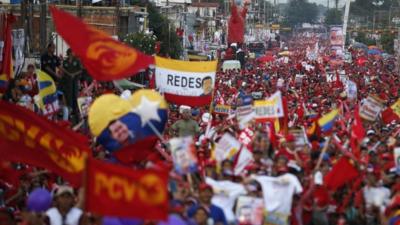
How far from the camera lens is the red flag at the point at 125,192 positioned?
25.5 ft

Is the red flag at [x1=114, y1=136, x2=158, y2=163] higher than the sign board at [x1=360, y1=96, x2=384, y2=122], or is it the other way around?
the red flag at [x1=114, y1=136, x2=158, y2=163]

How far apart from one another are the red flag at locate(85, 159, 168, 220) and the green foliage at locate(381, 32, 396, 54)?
93130mm

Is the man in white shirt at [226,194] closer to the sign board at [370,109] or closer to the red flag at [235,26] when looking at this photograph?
the sign board at [370,109]

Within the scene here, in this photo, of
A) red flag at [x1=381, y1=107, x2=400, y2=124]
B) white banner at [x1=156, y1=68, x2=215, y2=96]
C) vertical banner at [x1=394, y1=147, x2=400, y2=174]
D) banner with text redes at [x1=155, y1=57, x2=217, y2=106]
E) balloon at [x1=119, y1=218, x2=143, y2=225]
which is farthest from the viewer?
red flag at [x1=381, y1=107, x2=400, y2=124]

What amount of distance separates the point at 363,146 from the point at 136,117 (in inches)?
134

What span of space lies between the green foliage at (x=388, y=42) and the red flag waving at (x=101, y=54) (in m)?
89.5

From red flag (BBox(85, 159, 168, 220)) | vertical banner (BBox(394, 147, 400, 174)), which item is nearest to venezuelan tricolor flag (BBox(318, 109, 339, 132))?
vertical banner (BBox(394, 147, 400, 174))

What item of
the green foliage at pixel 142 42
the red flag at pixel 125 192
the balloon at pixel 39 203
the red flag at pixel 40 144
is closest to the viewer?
the red flag at pixel 125 192

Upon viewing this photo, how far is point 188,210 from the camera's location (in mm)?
9188

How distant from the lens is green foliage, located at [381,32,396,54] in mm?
99750

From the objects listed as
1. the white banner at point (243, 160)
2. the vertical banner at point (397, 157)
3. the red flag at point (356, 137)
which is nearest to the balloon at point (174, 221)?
the white banner at point (243, 160)

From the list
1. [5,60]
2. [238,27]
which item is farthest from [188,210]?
[238,27]

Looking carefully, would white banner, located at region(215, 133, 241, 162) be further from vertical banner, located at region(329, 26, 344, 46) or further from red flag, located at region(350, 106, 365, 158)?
vertical banner, located at region(329, 26, 344, 46)

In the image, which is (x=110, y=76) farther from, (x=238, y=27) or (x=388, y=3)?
(x=388, y=3)
